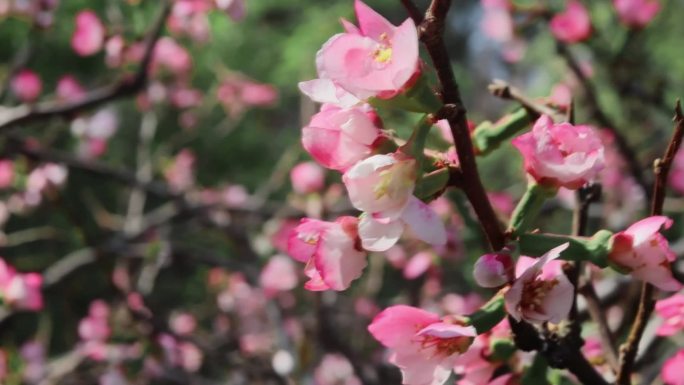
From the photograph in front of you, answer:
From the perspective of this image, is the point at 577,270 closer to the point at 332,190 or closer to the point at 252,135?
the point at 332,190

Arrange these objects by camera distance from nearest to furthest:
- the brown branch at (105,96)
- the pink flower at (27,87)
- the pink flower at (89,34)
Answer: the brown branch at (105,96), the pink flower at (89,34), the pink flower at (27,87)

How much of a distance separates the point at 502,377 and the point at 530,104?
0.26 metres

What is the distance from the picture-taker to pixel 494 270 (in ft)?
A: 1.81

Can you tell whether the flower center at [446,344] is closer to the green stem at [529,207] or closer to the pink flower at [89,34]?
the green stem at [529,207]

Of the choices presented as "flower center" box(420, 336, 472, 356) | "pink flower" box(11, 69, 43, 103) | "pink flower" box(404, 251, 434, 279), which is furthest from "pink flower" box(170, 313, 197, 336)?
"flower center" box(420, 336, 472, 356)

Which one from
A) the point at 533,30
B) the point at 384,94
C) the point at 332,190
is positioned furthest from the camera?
the point at 533,30

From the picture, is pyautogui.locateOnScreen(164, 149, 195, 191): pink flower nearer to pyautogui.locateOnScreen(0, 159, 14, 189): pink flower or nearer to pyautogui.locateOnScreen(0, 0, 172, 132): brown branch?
pyautogui.locateOnScreen(0, 159, 14, 189): pink flower

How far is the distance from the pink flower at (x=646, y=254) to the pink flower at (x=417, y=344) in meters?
0.14

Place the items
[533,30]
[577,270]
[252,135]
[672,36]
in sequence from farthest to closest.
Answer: [252,135] → [672,36] → [533,30] → [577,270]

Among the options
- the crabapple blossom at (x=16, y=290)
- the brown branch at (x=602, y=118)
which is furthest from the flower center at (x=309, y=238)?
the brown branch at (x=602, y=118)

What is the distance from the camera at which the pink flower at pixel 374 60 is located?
0.50 metres

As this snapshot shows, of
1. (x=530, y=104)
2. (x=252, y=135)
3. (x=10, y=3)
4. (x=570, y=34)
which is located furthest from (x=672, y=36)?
(x=530, y=104)

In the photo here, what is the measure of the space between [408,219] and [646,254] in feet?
0.64

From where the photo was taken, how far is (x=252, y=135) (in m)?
7.14
